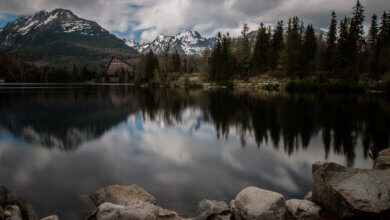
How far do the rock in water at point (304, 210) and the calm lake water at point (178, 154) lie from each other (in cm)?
215

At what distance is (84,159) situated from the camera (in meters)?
15.5

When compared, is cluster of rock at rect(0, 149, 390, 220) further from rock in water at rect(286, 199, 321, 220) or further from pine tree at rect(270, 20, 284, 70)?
pine tree at rect(270, 20, 284, 70)

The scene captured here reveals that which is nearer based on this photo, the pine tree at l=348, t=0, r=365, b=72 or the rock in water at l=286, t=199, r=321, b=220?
the rock in water at l=286, t=199, r=321, b=220

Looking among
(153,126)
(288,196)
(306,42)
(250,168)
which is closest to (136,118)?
(153,126)

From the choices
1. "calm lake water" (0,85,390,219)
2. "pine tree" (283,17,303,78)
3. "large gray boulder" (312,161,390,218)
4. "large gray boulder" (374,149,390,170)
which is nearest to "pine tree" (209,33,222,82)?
"pine tree" (283,17,303,78)

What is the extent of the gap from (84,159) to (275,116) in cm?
2215

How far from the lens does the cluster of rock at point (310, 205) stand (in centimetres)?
683

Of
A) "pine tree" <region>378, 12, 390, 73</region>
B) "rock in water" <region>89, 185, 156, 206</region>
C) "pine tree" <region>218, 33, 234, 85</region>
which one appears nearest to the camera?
"rock in water" <region>89, 185, 156, 206</region>

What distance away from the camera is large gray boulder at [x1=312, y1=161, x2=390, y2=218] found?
22.2 ft

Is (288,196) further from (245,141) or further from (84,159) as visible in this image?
(84,159)

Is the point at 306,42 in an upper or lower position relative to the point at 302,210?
upper

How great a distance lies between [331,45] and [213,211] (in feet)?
292

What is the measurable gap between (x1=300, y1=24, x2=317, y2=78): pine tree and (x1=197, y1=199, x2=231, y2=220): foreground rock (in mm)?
82354

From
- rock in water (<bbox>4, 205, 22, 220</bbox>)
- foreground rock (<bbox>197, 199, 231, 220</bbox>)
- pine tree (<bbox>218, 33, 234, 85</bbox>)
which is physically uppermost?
pine tree (<bbox>218, 33, 234, 85</bbox>)
